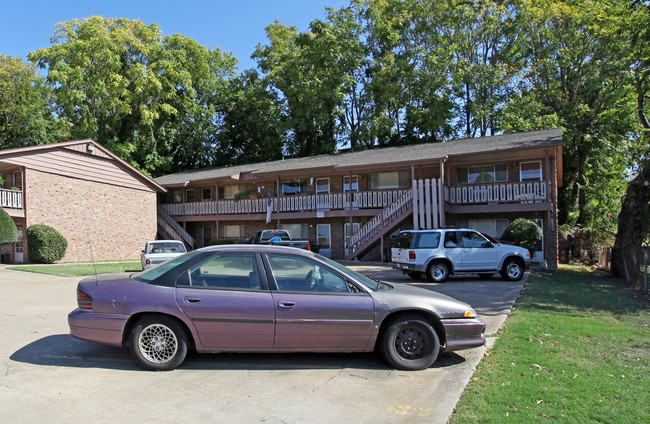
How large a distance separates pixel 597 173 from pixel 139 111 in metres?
33.1

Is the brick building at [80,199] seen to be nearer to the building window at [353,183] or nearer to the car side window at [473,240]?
the building window at [353,183]

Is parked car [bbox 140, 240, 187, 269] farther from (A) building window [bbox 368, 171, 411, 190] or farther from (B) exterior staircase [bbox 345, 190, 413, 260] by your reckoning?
(A) building window [bbox 368, 171, 411, 190]

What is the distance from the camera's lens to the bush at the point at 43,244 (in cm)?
2103

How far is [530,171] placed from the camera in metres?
21.8

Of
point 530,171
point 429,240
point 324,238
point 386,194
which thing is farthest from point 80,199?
point 530,171

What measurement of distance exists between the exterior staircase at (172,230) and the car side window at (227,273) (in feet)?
81.0

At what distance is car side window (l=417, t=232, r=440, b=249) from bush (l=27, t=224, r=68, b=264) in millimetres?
17727

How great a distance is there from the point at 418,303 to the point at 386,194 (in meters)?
18.2

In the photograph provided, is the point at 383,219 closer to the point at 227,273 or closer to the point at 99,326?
the point at 227,273

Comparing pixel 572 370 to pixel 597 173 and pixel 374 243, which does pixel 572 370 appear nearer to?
pixel 374 243

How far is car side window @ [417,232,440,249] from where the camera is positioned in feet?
45.1

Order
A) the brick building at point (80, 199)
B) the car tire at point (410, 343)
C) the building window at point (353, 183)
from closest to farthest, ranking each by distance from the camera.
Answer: the car tire at point (410, 343) → the brick building at point (80, 199) → the building window at point (353, 183)

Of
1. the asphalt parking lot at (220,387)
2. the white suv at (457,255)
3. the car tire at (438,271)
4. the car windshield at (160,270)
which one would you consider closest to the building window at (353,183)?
the white suv at (457,255)

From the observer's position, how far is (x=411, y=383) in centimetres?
479
